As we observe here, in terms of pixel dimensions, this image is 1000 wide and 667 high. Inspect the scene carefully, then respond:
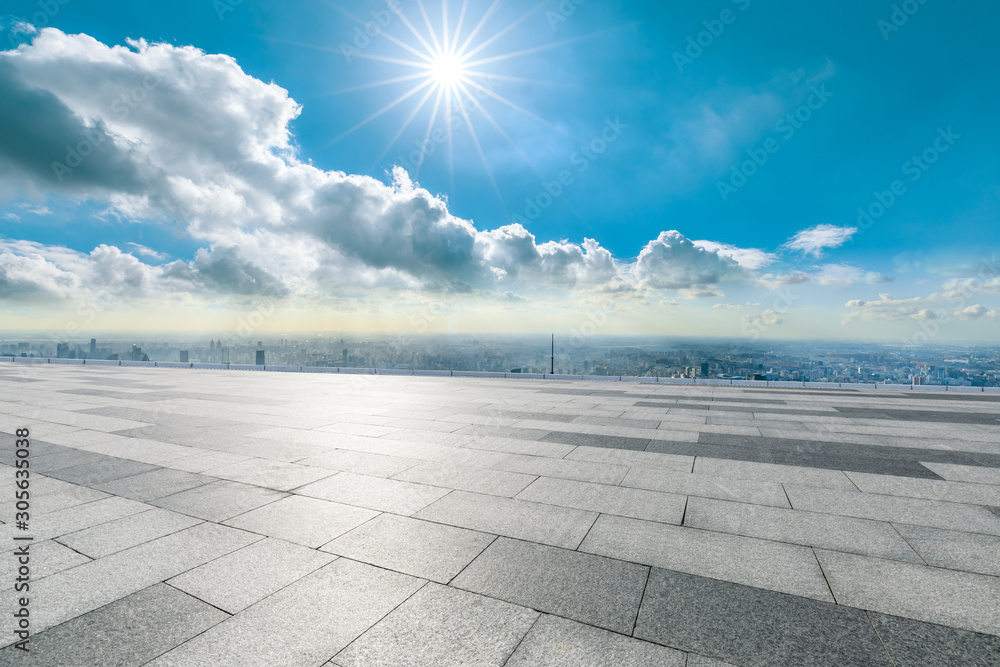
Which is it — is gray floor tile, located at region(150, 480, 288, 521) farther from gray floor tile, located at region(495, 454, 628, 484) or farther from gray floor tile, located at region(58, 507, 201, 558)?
gray floor tile, located at region(495, 454, 628, 484)

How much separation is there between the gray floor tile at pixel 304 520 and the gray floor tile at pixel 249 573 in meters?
0.24

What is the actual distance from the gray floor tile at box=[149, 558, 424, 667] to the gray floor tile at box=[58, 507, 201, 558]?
2.32 meters

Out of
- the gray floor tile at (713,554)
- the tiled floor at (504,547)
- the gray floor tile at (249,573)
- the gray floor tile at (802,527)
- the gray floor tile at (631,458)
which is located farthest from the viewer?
the gray floor tile at (631,458)

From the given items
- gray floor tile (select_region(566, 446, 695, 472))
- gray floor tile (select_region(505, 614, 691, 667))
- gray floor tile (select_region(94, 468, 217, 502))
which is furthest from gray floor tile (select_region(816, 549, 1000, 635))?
gray floor tile (select_region(94, 468, 217, 502))

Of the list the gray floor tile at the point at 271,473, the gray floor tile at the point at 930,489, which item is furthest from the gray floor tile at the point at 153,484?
the gray floor tile at the point at 930,489

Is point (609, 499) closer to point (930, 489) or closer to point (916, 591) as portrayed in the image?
point (916, 591)

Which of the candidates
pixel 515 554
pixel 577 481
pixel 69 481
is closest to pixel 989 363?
pixel 577 481

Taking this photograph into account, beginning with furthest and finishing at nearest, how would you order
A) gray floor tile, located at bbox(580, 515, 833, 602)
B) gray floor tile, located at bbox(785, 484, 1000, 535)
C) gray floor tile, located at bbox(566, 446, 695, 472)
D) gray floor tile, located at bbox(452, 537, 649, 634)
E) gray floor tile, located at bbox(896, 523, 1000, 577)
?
gray floor tile, located at bbox(566, 446, 695, 472) < gray floor tile, located at bbox(785, 484, 1000, 535) < gray floor tile, located at bbox(896, 523, 1000, 577) < gray floor tile, located at bbox(580, 515, 833, 602) < gray floor tile, located at bbox(452, 537, 649, 634)

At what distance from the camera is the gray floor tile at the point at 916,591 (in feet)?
12.2

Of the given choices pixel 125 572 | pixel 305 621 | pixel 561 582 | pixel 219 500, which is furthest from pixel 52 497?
pixel 561 582

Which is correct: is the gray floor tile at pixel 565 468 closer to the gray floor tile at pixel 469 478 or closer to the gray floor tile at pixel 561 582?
the gray floor tile at pixel 469 478

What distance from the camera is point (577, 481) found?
7.21 metres

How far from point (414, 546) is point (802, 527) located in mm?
4830

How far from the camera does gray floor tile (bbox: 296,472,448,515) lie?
241 inches
